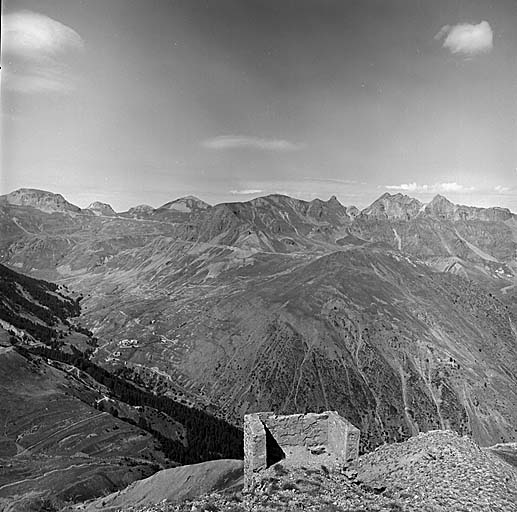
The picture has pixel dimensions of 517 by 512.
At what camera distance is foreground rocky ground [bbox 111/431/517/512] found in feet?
28.2

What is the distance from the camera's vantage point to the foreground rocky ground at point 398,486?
859 cm

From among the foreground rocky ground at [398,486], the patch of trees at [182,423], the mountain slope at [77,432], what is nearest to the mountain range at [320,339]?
the patch of trees at [182,423]

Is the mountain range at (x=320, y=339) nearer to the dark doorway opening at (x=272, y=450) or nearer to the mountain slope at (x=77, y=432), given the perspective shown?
the mountain slope at (x=77, y=432)

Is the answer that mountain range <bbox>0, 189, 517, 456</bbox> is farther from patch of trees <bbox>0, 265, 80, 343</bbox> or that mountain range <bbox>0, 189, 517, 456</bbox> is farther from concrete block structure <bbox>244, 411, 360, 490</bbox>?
concrete block structure <bbox>244, 411, 360, 490</bbox>

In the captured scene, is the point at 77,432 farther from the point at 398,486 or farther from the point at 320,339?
the point at 320,339

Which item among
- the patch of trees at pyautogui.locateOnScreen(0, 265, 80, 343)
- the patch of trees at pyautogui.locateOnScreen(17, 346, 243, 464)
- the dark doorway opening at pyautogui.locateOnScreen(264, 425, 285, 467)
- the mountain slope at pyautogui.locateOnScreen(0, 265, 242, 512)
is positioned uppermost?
the patch of trees at pyautogui.locateOnScreen(0, 265, 80, 343)

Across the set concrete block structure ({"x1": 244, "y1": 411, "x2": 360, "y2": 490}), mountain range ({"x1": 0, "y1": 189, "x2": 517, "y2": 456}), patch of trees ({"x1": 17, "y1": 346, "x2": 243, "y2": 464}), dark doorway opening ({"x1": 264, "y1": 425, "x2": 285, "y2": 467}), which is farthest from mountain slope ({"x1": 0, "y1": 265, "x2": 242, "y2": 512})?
concrete block structure ({"x1": 244, "y1": 411, "x2": 360, "y2": 490})

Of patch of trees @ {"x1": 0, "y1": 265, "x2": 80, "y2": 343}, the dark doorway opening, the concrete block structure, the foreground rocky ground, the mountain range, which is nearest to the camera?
the foreground rocky ground

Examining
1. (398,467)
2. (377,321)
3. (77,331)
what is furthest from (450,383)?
(77,331)

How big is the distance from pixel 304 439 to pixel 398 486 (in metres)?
3.08

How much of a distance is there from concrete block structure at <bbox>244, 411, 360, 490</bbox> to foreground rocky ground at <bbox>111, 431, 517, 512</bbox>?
513 millimetres

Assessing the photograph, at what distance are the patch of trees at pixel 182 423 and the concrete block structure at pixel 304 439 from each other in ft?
92.4

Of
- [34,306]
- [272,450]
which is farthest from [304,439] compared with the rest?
[34,306]

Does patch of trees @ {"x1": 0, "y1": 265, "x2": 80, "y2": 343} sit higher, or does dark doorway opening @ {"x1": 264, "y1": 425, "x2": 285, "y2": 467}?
patch of trees @ {"x1": 0, "y1": 265, "x2": 80, "y2": 343}
